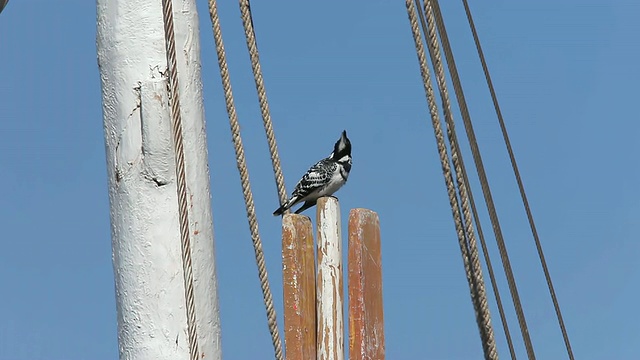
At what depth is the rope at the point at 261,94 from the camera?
18.4ft

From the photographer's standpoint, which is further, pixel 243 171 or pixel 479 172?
pixel 243 171

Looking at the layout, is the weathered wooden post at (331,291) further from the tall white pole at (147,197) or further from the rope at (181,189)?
the rope at (181,189)

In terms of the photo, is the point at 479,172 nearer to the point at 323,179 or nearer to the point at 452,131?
the point at 452,131

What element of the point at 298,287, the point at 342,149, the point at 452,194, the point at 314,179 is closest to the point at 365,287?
the point at 298,287

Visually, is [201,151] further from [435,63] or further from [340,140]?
[340,140]

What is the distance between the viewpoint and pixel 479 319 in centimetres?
464

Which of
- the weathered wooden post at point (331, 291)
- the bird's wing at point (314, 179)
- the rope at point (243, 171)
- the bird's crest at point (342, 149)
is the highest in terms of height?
the bird's crest at point (342, 149)

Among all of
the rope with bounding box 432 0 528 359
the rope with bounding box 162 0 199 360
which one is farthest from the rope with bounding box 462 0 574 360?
the rope with bounding box 162 0 199 360

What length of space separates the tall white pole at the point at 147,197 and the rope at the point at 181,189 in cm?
12

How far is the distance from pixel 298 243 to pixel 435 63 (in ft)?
3.81

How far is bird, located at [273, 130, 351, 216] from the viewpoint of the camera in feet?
38.3

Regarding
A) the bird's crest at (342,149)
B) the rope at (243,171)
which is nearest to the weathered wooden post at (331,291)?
the rope at (243,171)

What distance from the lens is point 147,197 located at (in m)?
3.61

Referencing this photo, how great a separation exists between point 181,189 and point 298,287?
Result: 1.04m
